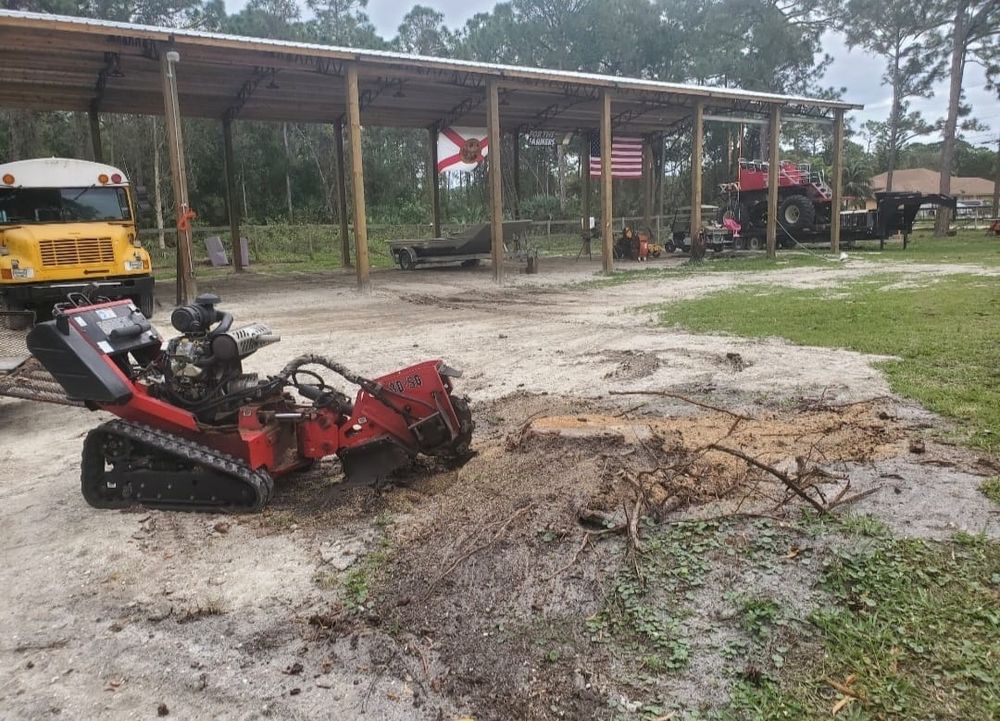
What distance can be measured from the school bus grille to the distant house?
5944 cm

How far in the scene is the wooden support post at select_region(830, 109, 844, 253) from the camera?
24.4m

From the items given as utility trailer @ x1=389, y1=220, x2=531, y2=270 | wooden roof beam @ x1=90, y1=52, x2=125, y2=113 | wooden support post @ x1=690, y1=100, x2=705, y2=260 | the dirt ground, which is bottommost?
the dirt ground

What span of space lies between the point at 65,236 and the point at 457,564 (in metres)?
10.9

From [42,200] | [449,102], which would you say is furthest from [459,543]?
[449,102]

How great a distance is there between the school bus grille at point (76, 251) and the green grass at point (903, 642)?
39.6 feet

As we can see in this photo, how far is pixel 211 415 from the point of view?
448 cm

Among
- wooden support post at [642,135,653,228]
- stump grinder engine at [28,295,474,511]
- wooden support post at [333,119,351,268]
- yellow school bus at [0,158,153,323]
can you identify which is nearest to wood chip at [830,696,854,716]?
stump grinder engine at [28,295,474,511]

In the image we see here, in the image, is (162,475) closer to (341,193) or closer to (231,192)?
(231,192)

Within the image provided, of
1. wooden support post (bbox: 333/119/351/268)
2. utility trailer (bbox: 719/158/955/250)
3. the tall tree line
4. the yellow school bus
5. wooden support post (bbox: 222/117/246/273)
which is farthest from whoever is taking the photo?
the tall tree line

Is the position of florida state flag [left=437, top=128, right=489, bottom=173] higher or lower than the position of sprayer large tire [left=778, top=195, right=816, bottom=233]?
higher

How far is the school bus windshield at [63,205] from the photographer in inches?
464

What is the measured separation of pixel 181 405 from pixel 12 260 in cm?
Result: 884

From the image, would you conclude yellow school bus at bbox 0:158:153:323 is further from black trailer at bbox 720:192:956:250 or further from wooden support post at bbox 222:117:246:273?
black trailer at bbox 720:192:956:250

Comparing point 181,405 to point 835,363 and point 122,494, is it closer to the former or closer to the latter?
point 122,494
